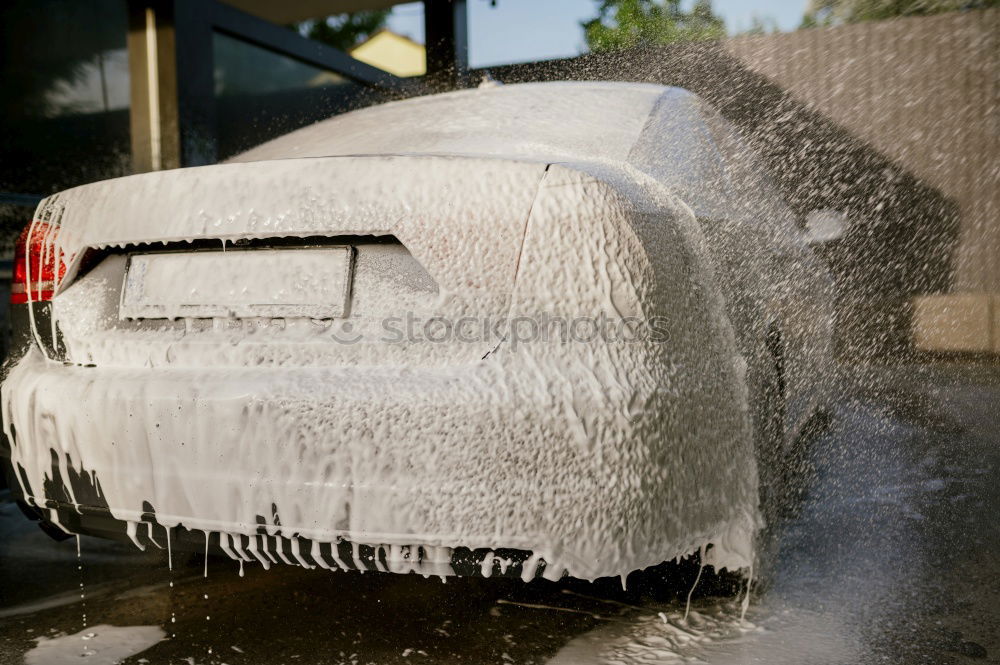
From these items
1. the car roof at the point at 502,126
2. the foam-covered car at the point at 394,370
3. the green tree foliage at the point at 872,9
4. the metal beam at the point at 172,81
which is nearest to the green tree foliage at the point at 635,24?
the metal beam at the point at 172,81

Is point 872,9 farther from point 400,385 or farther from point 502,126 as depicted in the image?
point 400,385

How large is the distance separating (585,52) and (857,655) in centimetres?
703

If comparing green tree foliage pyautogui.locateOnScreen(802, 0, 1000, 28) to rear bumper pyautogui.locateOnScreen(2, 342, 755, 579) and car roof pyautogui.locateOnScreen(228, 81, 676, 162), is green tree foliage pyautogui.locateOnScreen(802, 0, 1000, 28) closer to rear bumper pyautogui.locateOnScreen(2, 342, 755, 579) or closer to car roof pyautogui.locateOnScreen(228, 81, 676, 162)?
car roof pyautogui.locateOnScreen(228, 81, 676, 162)

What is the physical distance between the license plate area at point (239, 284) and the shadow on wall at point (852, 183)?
18.4 feet

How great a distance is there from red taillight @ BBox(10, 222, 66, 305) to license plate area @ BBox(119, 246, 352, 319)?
23cm

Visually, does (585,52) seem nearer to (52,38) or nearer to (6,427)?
(52,38)

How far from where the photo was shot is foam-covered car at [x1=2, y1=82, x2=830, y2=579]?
1.54 meters

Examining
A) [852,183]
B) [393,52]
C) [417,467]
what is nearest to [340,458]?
[417,467]

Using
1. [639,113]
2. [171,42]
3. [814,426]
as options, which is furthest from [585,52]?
[639,113]

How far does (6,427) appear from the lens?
76.1 inches

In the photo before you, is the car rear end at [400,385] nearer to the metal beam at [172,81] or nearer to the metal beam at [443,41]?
the metal beam at [172,81]

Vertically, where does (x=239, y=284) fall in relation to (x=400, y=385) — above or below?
above

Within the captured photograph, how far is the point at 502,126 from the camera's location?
89.8 inches

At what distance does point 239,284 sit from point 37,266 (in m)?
0.63
